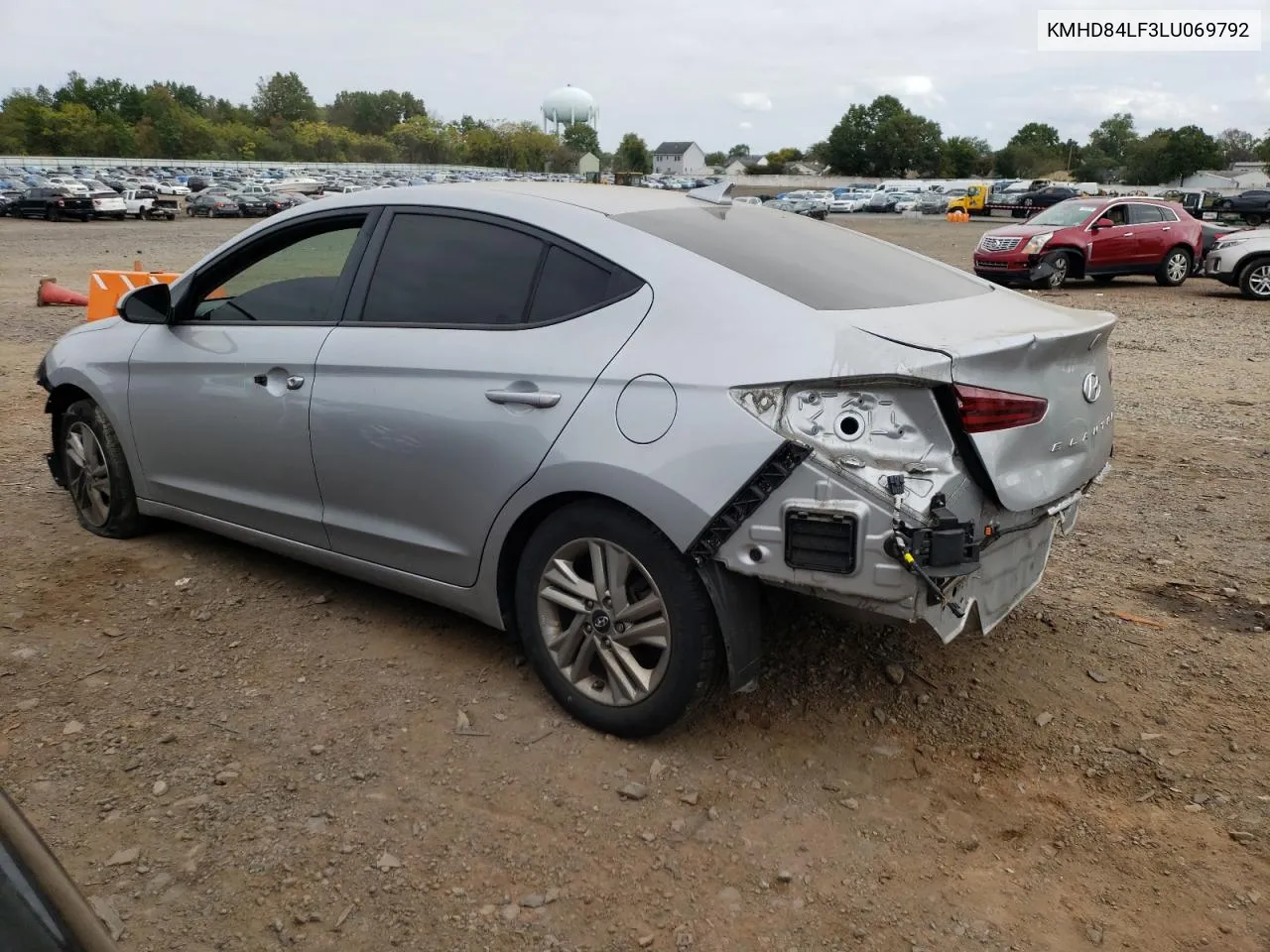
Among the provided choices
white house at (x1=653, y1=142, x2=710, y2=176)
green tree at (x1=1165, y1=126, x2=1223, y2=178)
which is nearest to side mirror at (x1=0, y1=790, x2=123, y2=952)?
green tree at (x1=1165, y1=126, x2=1223, y2=178)

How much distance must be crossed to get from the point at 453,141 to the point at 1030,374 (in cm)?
15227

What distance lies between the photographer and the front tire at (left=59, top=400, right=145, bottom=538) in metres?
4.79

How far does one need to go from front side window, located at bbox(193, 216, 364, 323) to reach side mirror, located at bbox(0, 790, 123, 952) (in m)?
2.82

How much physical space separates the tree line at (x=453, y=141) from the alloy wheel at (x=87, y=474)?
10636cm

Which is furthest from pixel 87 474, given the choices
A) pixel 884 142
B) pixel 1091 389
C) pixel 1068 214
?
pixel 884 142

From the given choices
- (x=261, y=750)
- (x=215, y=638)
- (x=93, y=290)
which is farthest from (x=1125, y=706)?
(x=93, y=290)

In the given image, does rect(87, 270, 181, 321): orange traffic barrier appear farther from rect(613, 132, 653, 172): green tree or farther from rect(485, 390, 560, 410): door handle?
rect(613, 132, 653, 172): green tree

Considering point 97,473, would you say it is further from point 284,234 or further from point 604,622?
point 604,622

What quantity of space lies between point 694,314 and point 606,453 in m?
0.48

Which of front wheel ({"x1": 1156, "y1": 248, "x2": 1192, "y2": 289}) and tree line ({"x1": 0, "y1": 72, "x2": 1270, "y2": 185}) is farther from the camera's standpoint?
tree line ({"x1": 0, "y1": 72, "x2": 1270, "y2": 185})

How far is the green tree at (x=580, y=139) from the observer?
513ft

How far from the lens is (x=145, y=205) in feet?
143

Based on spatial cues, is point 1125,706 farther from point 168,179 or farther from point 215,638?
point 168,179

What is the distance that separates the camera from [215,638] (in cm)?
402
